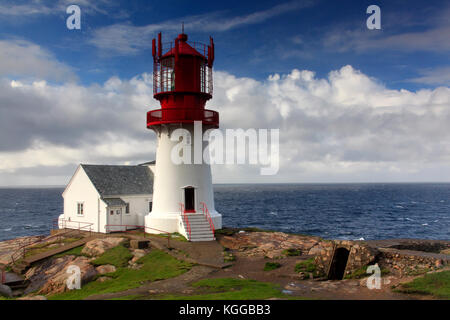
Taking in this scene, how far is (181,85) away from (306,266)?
52.8 feet

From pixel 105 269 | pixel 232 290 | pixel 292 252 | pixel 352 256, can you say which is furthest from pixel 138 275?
pixel 352 256

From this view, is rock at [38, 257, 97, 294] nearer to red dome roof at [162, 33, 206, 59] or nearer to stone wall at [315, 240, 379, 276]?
stone wall at [315, 240, 379, 276]

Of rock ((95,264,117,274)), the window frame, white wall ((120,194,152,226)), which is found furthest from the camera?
the window frame

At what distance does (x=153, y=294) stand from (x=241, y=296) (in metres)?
4.01

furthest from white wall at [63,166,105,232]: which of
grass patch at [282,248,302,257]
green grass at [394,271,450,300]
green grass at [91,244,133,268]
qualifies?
green grass at [394,271,450,300]

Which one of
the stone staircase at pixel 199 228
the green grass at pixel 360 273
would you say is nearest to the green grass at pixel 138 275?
the stone staircase at pixel 199 228

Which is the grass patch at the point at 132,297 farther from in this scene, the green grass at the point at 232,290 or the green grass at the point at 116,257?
the green grass at the point at 116,257

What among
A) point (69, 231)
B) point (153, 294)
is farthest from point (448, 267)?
point (69, 231)

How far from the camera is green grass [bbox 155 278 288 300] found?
44.7 ft

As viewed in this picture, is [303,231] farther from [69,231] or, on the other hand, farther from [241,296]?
[241,296]

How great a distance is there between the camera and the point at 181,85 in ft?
92.5

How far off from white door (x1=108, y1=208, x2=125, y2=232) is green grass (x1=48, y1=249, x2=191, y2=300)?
8293mm

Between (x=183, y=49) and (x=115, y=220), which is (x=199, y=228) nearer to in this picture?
(x=115, y=220)

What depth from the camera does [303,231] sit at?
53719 millimetres
